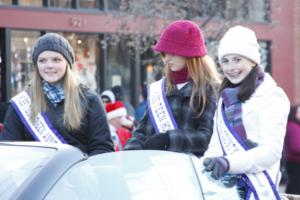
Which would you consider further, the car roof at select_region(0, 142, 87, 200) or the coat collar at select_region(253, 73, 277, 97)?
the coat collar at select_region(253, 73, 277, 97)

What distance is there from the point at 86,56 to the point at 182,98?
13.9 meters

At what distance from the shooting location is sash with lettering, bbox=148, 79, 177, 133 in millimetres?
4613

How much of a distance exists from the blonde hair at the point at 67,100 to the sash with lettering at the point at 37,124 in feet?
0.13

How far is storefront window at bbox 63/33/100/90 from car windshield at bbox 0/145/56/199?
14.7 metres

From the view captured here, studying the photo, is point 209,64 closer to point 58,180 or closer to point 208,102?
point 208,102

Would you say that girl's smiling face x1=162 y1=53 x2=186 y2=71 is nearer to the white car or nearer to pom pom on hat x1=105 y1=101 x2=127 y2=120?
the white car

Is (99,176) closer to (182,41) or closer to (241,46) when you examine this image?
(241,46)

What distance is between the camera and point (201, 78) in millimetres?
4660

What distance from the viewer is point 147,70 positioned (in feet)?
63.7

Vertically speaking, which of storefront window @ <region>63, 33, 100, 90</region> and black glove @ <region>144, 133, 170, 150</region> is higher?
black glove @ <region>144, 133, 170, 150</region>

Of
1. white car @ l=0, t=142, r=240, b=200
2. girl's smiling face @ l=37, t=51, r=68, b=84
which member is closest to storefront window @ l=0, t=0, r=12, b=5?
girl's smiling face @ l=37, t=51, r=68, b=84

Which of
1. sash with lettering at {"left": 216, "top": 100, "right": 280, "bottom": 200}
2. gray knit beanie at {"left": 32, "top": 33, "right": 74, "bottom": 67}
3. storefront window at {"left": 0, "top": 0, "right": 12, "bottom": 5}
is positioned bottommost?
sash with lettering at {"left": 216, "top": 100, "right": 280, "bottom": 200}

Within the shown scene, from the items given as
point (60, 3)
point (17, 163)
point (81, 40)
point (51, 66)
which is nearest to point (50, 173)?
point (17, 163)

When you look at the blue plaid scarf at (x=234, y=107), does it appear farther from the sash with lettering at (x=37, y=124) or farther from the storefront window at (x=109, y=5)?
the storefront window at (x=109, y=5)
